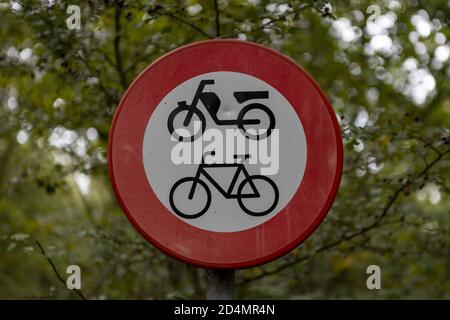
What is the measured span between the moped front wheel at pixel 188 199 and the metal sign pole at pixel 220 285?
0.22m

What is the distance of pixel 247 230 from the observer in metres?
2.03

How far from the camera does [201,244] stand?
203cm

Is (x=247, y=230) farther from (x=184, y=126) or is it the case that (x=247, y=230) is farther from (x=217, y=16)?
(x=217, y=16)

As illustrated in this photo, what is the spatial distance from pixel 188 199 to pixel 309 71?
112 inches

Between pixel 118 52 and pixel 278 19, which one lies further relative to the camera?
pixel 118 52

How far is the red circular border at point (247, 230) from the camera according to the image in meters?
2.02

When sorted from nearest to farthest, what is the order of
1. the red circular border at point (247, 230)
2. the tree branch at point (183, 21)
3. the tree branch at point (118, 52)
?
the red circular border at point (247, 230) < the tree branch at point (183, 21) < the tree branch at point (118, 52)

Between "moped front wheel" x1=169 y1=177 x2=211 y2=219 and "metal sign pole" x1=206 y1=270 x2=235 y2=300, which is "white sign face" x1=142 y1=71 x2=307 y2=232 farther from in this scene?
"metal sign pole" x1=206 y1=270 x2=235 y2=300

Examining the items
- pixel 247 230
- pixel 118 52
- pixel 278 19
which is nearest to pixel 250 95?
pixel 247 230

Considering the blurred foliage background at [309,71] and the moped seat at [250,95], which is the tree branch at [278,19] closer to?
the blurred foliage background at [309,71]

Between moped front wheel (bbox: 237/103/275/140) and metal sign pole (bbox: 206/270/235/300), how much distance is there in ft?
1.46

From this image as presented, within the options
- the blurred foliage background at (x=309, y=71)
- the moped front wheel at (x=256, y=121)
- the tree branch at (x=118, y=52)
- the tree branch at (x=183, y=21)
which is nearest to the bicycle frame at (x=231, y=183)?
the moped front wheel at (x=256, y=121)

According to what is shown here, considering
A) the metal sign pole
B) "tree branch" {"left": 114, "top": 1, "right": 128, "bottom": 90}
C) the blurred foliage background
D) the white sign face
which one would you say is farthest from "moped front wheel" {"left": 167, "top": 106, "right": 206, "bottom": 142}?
"tree branch" {"left": 114, "top": 1, "right": 128, "bottom": 90}
